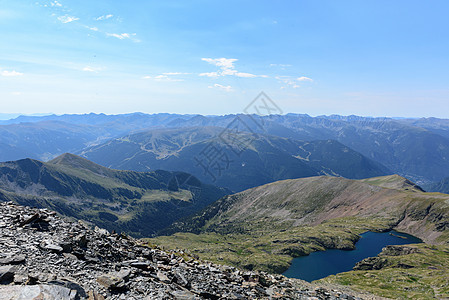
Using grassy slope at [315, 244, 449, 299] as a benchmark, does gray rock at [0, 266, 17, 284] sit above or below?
above

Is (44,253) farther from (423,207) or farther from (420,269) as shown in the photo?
(423,207)

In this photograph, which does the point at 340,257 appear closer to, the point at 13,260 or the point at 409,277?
the point at 409,277

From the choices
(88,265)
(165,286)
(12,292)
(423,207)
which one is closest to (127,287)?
(165,286)

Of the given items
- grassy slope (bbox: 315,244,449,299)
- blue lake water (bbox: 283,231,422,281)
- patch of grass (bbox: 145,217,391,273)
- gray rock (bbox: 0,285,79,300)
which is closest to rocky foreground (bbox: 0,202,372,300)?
gray rock (bbox: 0,285,79,300)

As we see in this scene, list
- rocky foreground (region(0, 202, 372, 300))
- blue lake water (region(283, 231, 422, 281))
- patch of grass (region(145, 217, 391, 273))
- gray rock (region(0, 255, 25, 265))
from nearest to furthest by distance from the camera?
rocky foreground (region(0, 202, 372, 300))
gray rock (region(0, 255, 25, 265))
blue lake water (region(283, 231, 422, 281))
patch of grass (region(145, 217, 391, 273))

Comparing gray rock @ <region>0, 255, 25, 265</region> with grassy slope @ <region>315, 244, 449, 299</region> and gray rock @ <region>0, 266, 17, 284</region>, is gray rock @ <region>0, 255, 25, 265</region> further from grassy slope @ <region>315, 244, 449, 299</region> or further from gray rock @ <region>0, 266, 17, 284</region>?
grassy slope @ <region>315, 244, 449, 299</region>

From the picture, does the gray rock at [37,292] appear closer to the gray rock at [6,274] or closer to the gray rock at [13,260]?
the gray rock at [6,274]

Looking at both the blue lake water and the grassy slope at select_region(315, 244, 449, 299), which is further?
the blue lake water
